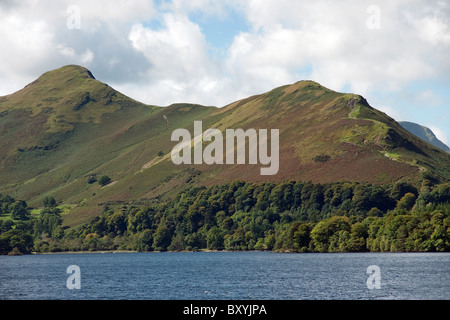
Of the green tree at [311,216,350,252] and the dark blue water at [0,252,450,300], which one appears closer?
the dark blue water at [0,252,450,300]

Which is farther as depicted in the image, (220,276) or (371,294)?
(220,276)

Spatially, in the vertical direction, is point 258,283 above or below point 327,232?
below

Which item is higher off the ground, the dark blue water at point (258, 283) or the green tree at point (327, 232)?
the green tree at point (327, 232)

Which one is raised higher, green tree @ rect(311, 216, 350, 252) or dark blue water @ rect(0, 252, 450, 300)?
green tree @ rect(311, 216, 350, 252)

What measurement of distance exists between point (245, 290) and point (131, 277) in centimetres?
3681

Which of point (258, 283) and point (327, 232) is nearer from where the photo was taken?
point (258, 283)

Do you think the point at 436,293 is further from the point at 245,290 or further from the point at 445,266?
the point at 445,266

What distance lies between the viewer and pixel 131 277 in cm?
12206

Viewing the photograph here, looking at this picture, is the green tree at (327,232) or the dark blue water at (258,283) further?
the green tree at (327,232)
